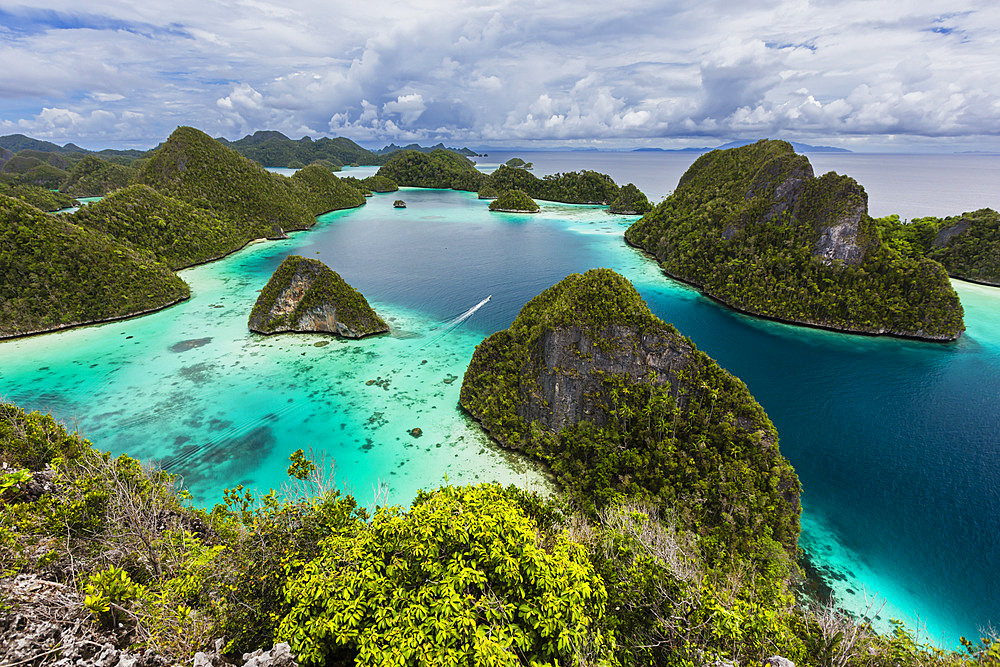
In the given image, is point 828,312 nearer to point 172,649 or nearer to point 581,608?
point 581,608

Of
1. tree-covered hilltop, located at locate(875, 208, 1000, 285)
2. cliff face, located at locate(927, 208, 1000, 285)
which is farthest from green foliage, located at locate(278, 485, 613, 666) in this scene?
cliff face, located at locate(927, 208, 1000, 285)

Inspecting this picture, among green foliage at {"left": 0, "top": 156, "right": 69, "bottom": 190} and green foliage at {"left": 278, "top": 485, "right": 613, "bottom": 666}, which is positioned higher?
green foliage at {"left": 0, "top": 156, "right": 69, "bottom": 190}

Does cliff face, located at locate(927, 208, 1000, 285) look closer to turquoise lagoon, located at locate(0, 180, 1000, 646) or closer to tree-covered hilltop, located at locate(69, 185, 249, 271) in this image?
turquoise lagoon, located at locate(0, 180, 1000, 646)

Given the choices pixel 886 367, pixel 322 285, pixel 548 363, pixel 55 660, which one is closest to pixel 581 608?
pixel 55 660

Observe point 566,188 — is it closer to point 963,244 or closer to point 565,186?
point 565,186

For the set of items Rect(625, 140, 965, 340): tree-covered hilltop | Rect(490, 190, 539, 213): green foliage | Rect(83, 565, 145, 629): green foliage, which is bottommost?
Rect(83, 565, 145, 629): green foliage

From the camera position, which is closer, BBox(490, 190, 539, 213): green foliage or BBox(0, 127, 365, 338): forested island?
BBox(0, 127, 365, 338): forested island

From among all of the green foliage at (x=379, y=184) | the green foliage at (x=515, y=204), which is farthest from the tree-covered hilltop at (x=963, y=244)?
the green foliage at (x=379, y=184)

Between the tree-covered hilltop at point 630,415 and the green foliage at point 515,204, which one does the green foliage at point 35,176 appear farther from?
the tree-covered hilltop at point 630,415
